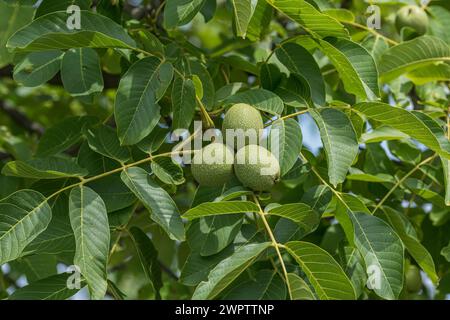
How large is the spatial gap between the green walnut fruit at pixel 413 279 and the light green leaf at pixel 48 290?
1.24 m

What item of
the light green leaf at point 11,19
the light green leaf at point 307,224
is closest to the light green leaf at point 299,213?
the light green leaf at point 307,224

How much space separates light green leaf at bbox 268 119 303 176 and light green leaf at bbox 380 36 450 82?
1.95 ft

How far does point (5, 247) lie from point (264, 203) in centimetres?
74

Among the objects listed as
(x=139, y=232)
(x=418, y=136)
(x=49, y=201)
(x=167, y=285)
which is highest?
(x=418, y=136)

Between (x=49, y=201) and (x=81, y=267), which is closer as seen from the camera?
(x=81, y=267)

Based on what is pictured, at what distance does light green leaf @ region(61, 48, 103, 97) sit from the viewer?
7.24ft

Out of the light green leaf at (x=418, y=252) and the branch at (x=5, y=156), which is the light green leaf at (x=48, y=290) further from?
the branch at (x=5, y=156)

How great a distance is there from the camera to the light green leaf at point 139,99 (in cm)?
197

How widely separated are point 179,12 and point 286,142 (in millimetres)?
446

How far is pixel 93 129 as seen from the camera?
2238mm

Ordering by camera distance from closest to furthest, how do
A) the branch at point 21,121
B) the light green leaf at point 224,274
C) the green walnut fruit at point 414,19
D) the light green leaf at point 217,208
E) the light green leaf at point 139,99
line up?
the light green leaf at point 224,274 < the light green leaf at point 217,208 < the light green leaf at point 139,99 < the green walnut fruit at point 414,19 < the branch at point 21,121

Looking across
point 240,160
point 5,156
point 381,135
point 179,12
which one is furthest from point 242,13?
point 5,156
